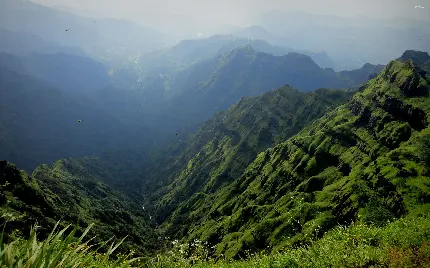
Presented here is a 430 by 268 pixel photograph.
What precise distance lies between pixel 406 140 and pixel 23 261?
204 m

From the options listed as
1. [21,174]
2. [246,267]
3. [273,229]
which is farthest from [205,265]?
[21,174]

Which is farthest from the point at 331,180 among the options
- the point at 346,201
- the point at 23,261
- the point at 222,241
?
the point at 23,261

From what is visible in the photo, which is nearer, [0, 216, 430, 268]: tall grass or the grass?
[0, 216, 430, 268]: tall grass

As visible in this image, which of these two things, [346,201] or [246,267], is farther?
[346,201]

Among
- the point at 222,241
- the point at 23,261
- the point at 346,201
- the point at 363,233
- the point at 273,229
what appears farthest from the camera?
the point at 222,241

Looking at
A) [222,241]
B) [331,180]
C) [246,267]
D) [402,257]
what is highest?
[402,257]

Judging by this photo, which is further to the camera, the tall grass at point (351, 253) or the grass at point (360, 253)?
the grass at point (360, 253)

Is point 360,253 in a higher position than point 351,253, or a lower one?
higher

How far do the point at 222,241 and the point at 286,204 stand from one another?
43.7m

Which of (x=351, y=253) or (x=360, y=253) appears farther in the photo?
(x=351, y=253)

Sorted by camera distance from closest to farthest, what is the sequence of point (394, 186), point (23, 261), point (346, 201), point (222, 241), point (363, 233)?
point (23, 261)
point (363, 233)
point (394, 186)
point (346, 201)
point (222, 241)

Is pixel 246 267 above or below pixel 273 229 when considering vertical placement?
above

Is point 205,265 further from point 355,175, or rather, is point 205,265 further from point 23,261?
point 355,175

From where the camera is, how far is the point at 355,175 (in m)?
171
